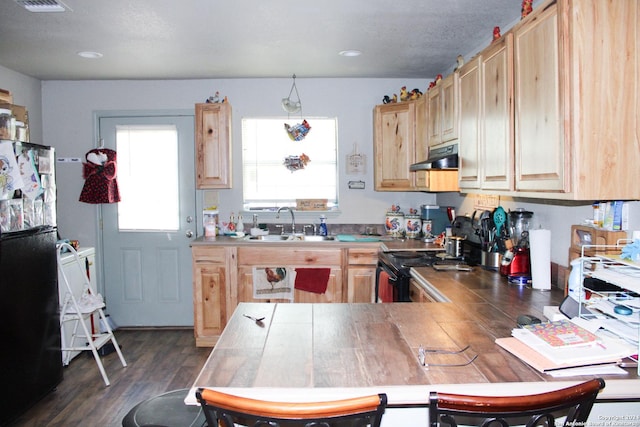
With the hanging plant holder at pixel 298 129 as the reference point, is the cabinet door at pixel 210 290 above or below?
below

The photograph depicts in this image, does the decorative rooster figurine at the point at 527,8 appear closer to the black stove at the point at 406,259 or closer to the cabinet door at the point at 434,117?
the cabinet door at the point at 434,117

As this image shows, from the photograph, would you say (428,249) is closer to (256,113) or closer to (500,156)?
(500,156)

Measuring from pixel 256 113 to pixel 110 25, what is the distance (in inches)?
69.4

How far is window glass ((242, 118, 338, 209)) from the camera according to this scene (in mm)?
4617

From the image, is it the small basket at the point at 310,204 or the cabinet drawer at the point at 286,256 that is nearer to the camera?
the cabinet drawer at the point at 286,256

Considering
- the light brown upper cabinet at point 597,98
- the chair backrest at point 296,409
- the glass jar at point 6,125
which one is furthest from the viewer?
the glass jar at point 6,125

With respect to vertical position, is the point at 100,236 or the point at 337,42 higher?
the point at 337,42

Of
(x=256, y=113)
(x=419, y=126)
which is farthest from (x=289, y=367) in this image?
(x=256, y=113)

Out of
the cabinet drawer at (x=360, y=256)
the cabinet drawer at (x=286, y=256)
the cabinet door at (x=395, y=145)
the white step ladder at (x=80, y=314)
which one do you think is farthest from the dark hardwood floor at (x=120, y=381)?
the cabinet door at (x=395, y=145)

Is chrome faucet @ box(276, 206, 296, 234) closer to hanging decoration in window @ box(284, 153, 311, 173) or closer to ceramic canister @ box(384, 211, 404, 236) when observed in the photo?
hanging decoration in window @ box(284, 153, 311, 173)

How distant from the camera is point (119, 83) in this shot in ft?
14.9

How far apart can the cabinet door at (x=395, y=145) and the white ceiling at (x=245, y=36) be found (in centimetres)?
41

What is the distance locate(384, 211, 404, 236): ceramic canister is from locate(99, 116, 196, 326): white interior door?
1.91m

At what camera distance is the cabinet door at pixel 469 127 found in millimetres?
2574
